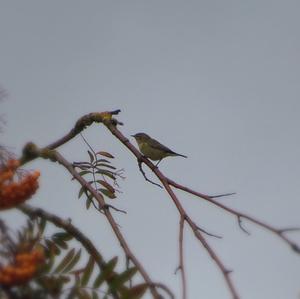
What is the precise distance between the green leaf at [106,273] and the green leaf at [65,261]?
0.20 metres

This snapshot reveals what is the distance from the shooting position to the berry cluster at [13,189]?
3310 mm

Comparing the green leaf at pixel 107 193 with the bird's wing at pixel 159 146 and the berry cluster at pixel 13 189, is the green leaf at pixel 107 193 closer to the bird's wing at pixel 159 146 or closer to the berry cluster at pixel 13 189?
the berry cluster at pixel 13 189

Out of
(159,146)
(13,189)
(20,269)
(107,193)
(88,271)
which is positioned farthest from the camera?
(159,146)

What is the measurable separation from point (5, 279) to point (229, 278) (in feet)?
3.01

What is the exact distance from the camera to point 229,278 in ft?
10.2

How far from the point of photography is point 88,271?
12.3 feet

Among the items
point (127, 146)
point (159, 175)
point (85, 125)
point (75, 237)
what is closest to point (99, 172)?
point (85, 125)

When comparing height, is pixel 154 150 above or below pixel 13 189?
above

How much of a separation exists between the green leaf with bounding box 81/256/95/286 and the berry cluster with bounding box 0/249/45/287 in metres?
0.77

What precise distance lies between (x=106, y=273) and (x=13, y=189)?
0.62 m

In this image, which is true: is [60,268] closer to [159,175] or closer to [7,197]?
[7,197]

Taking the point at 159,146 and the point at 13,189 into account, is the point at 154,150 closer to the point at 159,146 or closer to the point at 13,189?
the point at 159,146

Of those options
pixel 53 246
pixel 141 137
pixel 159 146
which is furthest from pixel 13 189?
pixel 141 137

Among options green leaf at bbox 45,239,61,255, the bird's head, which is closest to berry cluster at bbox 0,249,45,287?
green leaf at bbox 45,239,61,255
